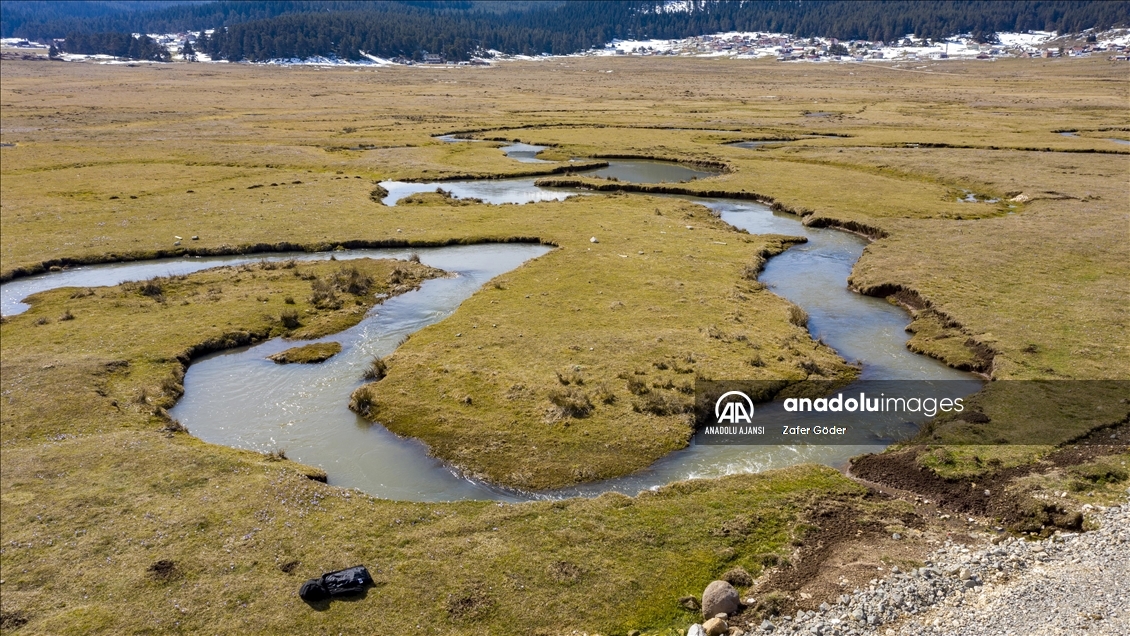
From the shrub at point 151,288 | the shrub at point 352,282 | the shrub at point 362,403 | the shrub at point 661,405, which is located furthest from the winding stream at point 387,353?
the shrub at point 151,288

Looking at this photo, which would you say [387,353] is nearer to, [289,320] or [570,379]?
[289,320]

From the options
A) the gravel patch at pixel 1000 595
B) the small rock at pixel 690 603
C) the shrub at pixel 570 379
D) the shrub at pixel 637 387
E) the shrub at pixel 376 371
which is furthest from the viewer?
the shrub at pixel 376 371

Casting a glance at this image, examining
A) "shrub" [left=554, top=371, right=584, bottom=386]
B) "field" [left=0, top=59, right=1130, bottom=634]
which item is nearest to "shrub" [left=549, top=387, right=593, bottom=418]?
"field" [left=0, top=59, right=1130, bottom=634]

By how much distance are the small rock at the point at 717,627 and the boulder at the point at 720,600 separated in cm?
52

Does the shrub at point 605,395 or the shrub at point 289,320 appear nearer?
the shrub at point 605,395

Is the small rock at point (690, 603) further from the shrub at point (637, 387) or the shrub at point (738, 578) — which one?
the shrub at point (637, 387)

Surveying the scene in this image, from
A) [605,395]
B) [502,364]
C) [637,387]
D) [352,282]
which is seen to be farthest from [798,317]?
[352,282]

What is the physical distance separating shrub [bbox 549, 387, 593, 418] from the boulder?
11.4 metres

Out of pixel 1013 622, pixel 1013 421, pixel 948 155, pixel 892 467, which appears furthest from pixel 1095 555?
pixel 948 155

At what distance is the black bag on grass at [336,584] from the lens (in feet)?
59.6

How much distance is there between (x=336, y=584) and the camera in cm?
1839

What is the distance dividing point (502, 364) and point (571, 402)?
592 cm

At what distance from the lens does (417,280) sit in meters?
47.1

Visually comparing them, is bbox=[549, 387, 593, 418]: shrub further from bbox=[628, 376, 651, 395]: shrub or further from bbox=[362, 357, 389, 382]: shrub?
bbox=[362, 357, 389, 382]: shrub
